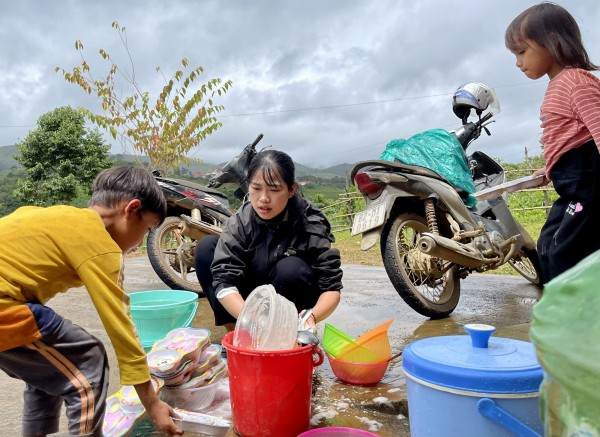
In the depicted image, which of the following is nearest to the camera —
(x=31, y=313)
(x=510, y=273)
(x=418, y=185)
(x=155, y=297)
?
(x=31, y=313)

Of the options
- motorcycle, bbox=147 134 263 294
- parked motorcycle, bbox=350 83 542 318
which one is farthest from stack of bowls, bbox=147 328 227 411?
motorcycle, bbox=147 134 263 294

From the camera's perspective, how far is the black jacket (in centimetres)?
217

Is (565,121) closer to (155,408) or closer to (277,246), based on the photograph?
(277,246)

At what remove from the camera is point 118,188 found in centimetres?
159

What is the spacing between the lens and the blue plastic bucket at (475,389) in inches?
43.7

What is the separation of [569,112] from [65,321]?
196cm

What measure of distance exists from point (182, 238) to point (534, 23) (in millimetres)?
3156

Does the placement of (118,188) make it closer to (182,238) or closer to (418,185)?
(418,185)

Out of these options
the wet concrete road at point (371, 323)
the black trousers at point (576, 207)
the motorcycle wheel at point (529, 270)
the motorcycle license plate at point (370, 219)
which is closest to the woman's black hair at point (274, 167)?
the motorcycle license plate at point (370, 219)

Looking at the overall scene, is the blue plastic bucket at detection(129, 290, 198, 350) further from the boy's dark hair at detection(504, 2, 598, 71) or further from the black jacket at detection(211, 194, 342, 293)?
the boy's dark hair at detection(504, 2, 598, 71)

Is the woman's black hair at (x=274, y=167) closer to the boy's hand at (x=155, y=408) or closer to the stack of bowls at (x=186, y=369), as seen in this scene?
the stack of bowls at (x=186, y=369)

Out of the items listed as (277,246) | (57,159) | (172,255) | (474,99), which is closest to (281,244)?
(277,246)

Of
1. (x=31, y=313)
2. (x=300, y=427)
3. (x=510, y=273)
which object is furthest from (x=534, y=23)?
(x=510, y=273)

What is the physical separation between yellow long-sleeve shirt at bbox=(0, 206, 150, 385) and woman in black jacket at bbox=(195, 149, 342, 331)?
70 centimetres
